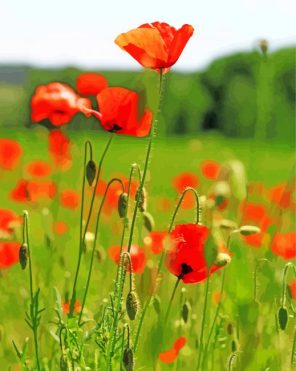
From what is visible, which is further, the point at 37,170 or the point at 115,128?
the point at 37,170

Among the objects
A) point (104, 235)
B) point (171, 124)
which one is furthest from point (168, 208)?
point (171, 124)

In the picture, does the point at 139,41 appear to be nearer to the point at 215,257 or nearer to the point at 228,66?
the point at 215,257

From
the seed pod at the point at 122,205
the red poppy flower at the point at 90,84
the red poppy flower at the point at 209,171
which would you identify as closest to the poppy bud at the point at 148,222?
the seed pod at the point at 122,205

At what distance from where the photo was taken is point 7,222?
2846mm

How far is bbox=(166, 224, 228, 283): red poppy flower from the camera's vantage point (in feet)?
5.52

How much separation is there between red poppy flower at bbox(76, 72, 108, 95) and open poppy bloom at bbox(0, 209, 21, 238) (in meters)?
0.47

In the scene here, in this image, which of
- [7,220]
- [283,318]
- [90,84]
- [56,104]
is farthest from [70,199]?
[283,318]

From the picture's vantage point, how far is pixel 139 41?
1681 mm

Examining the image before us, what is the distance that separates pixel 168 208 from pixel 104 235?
655 millimetres

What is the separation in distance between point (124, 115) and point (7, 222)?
113 cm

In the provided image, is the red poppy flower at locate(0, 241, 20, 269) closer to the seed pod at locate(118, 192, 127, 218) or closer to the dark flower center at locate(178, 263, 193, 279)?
the seed pod at locate(118, 192, 127, 218)

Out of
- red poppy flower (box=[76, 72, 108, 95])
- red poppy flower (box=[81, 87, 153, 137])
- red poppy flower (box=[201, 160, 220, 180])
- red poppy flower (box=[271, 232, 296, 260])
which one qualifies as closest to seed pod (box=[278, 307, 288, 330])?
red poppy flower (box=[81, 87, 153, 137])

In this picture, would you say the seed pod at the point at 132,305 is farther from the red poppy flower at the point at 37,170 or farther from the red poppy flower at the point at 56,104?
the red poppy flower at the point at 37,170

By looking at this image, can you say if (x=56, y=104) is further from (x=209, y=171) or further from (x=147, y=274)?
(x=209, y=171)
